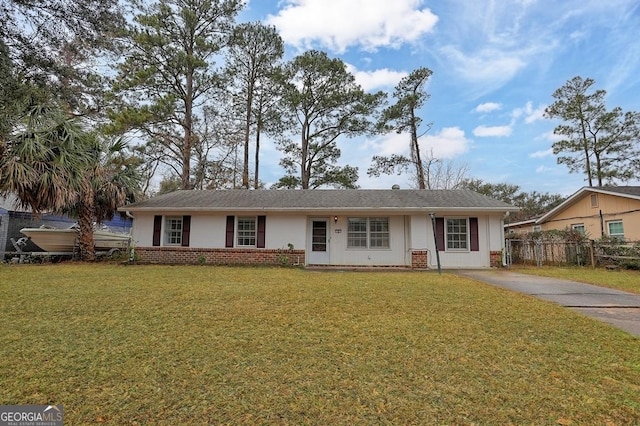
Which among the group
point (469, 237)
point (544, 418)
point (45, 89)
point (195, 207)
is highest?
point (45, 89)

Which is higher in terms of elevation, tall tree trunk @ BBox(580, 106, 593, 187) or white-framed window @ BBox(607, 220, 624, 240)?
tall tree trunk @ BBox(580, 106, 593, 187)

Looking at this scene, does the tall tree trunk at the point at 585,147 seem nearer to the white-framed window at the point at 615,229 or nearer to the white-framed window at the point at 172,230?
the white-framed window at the point at 615,229

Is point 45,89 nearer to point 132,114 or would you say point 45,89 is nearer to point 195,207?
point 195,207

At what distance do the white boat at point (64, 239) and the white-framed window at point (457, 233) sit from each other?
14130 millimetres

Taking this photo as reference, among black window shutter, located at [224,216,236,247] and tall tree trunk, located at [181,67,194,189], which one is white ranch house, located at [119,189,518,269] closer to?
black window shutter, located at [224,216,236,247]

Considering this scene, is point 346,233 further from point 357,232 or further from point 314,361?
point 314,361

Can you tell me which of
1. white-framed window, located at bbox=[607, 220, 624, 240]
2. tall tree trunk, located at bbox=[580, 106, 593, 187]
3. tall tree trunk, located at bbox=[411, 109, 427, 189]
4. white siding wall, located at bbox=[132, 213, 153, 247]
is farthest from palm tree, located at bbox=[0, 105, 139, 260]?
tall tree trunk, located at bbox=[580, 106, 593, 187]

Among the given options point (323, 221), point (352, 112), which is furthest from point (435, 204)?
point (352, 112)

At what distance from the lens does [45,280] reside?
27.4ft

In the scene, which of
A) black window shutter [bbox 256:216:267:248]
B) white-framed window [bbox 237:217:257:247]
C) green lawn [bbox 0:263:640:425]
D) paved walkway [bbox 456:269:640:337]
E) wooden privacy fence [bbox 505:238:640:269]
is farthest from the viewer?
white-framed window [bbox 237:217:257:247]

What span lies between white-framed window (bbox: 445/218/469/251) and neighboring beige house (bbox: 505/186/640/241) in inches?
287

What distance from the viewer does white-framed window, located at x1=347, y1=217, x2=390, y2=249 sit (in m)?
→ 13.6

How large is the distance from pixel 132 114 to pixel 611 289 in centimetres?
1934

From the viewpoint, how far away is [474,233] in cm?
1296
